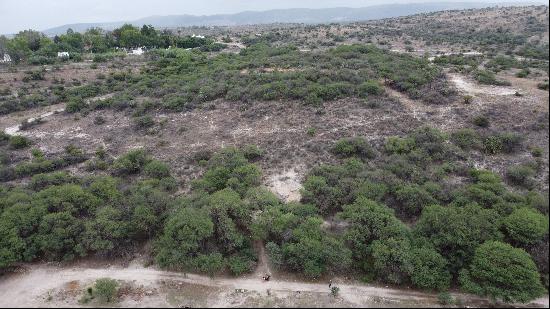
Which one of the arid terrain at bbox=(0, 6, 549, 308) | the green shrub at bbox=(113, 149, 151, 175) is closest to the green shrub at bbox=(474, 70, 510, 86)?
the arid terrain at bbox=(0, 6, 549, 308)

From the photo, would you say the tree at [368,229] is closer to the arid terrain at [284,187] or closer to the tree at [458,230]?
the arid terrain at [284,187]

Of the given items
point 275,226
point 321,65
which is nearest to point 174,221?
point 275,226

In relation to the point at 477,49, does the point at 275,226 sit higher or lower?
lower

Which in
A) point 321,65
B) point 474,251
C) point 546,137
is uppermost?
point 321,65

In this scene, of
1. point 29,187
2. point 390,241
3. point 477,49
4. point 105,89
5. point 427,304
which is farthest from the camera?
point 477,49

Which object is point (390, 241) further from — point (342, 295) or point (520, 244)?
point (520, 244)

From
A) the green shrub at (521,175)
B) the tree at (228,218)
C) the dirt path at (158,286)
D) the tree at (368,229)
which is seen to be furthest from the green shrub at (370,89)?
the dirt path at (158,286)
